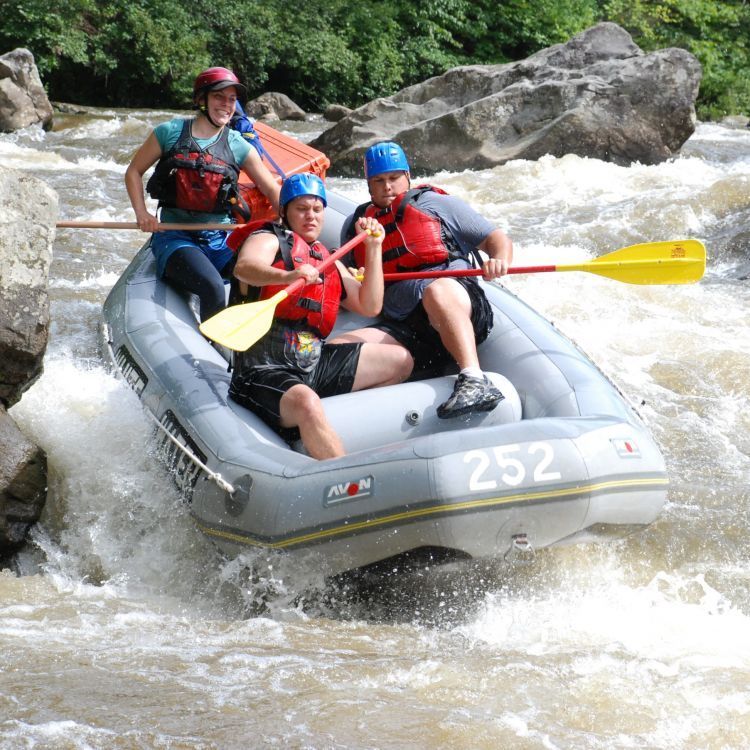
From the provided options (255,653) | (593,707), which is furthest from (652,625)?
(255,653)

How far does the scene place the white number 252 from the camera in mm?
3057

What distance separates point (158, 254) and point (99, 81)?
10.7 meters

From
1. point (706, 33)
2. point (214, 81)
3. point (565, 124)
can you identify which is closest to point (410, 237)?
point (214, 81)

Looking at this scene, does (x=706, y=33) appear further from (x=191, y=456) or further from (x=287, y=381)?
(x=191, y=456)

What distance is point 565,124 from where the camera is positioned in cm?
957

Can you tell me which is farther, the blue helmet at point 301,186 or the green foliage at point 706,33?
the green foliage at point 706,33

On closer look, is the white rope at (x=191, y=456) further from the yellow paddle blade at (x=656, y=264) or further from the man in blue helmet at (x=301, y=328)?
the yellow paddle blade at (x=656, y=264)

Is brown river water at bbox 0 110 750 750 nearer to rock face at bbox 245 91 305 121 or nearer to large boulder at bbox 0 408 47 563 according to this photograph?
large boulder at bbox 0 408 47 563

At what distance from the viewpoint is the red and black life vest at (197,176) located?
446 cm

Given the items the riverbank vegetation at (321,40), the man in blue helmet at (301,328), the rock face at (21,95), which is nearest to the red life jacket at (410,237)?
the man in blue helmet at (301,328)

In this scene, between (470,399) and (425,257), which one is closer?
(470,399)

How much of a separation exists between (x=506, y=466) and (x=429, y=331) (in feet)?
3.30

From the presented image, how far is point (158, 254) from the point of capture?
458cm

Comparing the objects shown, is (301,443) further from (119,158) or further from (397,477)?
(119,158)
